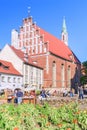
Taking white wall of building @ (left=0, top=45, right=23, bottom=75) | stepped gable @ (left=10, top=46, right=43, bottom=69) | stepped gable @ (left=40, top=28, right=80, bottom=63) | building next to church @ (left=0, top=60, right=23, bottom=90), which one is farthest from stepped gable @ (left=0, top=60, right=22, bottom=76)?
stepped gable @ (left=40, top=28, right=80, bottom=63)

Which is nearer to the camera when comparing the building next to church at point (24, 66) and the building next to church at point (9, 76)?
the building next to church at point (9, 76)

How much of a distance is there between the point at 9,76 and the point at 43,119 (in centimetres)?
3956

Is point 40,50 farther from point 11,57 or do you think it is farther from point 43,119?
point 43,119

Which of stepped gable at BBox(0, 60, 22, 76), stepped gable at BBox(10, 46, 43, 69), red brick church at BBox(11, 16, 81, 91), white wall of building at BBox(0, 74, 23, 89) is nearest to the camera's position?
white wall of building at BBox(0, 74, 23, 89)

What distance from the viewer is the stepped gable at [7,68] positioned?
4818 centimetres

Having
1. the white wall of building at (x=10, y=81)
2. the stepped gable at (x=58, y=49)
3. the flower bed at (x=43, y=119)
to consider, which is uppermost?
the stepped gable at (x=58, y=49)

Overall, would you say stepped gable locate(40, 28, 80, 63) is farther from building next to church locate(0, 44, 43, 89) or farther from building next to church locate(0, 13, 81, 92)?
building next to church locate(0, 44, 43, 89)

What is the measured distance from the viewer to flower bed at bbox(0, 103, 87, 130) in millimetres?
8180

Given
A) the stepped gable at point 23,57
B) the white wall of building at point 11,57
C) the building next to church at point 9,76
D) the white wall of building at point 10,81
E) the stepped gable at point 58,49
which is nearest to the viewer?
the white wall of building at point 10,81

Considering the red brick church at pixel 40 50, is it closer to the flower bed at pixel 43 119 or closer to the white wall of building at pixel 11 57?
the white wall of building at pixel 11 57

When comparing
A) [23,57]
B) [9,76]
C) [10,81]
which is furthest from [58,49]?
[10,81]

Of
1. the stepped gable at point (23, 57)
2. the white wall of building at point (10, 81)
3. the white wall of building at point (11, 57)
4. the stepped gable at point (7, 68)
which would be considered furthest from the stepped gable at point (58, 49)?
the white wall of building at point (10, 81)

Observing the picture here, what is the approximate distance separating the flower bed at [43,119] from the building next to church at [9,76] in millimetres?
35352

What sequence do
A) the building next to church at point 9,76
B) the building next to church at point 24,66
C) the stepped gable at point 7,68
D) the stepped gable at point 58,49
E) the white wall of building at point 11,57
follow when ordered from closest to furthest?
the building next to church at point 9,76 → the stepped gable at point 7,68 → the white wall of building at point 11,57 → the building next to church at point 24,66 → the stepped gable at point 58,49
